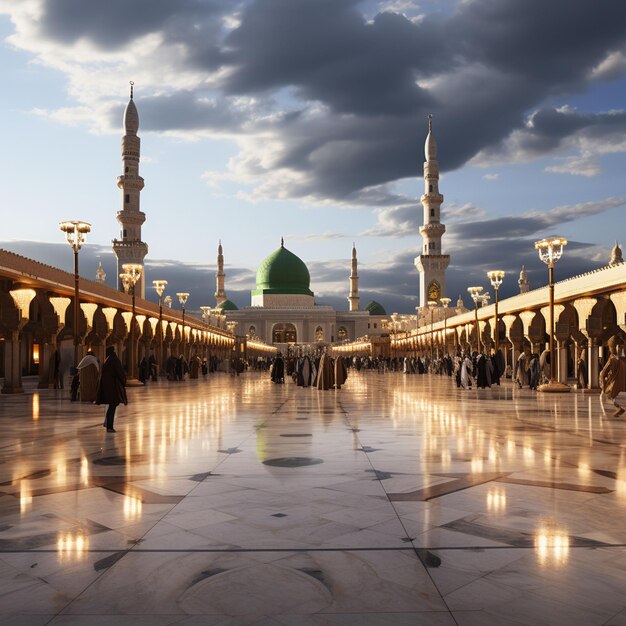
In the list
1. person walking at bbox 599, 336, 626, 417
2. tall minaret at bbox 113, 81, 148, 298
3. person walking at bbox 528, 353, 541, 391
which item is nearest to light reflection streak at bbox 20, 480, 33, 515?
person walking at bbox 599, 336, 626, 417

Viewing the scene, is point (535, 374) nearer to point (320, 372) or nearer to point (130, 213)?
point (320, 372)

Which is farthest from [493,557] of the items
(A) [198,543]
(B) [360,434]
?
(B) [360,434]

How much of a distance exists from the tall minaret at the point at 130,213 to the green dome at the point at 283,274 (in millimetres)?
43009

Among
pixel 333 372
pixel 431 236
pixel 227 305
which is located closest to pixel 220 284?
pixel 227 305

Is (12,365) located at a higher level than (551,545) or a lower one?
higher

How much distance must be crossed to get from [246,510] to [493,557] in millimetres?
1668

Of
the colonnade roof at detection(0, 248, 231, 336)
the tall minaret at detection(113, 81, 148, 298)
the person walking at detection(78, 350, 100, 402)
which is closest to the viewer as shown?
the person walking at detection(78, 350, 100, 402)

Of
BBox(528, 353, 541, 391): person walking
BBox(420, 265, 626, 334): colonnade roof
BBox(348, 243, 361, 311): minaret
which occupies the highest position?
BBox(348, 243, 361, 311): minaret

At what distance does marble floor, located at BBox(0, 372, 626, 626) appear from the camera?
9.62 feet

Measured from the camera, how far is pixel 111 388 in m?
9.73

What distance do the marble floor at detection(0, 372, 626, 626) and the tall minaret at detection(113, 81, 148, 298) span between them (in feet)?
161

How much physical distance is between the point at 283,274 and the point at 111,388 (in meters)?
91.5

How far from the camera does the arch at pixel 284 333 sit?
102 metres

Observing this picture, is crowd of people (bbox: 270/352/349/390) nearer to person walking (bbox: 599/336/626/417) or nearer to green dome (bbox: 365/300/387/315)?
person walking (bbox: 599/336/626/417)
